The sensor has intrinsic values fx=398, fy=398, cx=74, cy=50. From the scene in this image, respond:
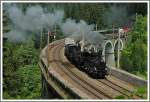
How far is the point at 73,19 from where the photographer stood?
50.6 meters

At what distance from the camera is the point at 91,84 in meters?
27.8

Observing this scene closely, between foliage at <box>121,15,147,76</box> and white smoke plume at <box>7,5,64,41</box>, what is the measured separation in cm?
809

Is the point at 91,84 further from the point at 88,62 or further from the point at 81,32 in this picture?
the point at 81,32

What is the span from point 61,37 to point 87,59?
21689 millimetres

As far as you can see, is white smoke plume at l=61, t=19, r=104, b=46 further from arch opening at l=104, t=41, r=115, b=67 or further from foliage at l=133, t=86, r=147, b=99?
foliage at l=133, t=86, r=147, b=99

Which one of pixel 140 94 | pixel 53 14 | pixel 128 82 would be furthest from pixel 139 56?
pixel 53 14

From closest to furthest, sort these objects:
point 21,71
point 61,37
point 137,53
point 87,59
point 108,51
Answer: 1. point 137,53
2. point 87,59
3. point 108,51
4. point 21,71
5. point 61,37

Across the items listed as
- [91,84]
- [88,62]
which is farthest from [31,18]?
[91,84]

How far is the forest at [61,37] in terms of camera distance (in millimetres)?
31211

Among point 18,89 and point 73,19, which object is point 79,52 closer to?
point 18,89

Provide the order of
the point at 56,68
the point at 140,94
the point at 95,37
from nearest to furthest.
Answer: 1. the point at 140,94
2. the point at 56,68
3. the point at 95,37

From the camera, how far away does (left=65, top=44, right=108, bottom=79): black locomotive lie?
3031cm

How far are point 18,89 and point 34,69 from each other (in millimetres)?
11943

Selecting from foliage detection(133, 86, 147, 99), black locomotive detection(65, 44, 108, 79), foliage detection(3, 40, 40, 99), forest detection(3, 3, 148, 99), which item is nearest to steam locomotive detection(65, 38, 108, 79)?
black locomotive detection(65, 44, 108, 79)
